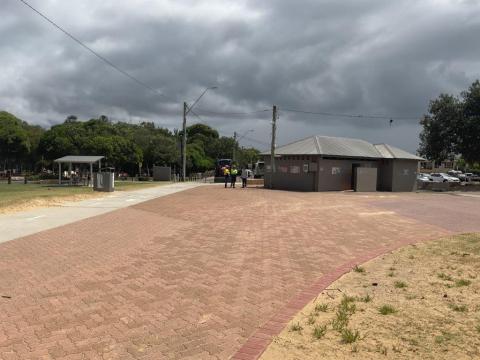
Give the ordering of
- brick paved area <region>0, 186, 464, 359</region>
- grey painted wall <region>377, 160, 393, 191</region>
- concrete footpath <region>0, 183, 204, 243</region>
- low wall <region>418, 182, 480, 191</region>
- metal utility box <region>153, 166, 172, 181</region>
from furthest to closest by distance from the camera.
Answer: metal utility box <region>153, 166, 172, 181</region> → low wall <region>418, 182, 480, 191</region> → grey painted wall <region>377, 160, 393, 191</region> → concrete footpath <region>0, 183, 204, 243</region> → brick paved area <region>0, 186, 464, 359</region>

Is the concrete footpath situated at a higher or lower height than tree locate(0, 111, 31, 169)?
lower

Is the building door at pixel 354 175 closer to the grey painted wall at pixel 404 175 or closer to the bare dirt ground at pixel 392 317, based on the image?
the grey painted wall at pixel 404 175

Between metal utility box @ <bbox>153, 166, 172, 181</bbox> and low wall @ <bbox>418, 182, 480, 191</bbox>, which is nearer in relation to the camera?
low wall @ <bbox>418, 182, 480, 191</bbox>

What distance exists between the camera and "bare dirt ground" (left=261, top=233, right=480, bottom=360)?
13.3 feet

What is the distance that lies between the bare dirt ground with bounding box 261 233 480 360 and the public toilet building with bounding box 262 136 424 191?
78.9 ft

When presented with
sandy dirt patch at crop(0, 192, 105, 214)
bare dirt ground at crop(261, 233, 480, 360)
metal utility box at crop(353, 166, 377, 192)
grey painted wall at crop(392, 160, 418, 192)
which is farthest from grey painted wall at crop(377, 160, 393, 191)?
bare dirt ground at crop(261, 233, 480, 360)

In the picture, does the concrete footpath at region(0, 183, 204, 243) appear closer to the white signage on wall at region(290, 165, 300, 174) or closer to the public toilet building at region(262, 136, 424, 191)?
the public toilet building at region(262, 136, 424, 191)

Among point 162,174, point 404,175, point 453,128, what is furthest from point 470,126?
point 162,174

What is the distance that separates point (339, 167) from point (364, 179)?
6.43ft

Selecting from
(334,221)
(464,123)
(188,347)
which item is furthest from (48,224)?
(464,123)

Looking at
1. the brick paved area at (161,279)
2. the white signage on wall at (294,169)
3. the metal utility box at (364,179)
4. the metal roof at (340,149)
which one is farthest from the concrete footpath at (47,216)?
the metal utility box at (364,179)

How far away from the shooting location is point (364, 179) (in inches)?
1283

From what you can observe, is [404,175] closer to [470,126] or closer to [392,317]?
[470,126]

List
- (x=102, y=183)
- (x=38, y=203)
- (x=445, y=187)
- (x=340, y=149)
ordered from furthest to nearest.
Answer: (x=445, y=187), (x=340, y=149), (x=102, y=183), (x=38, y=203)
